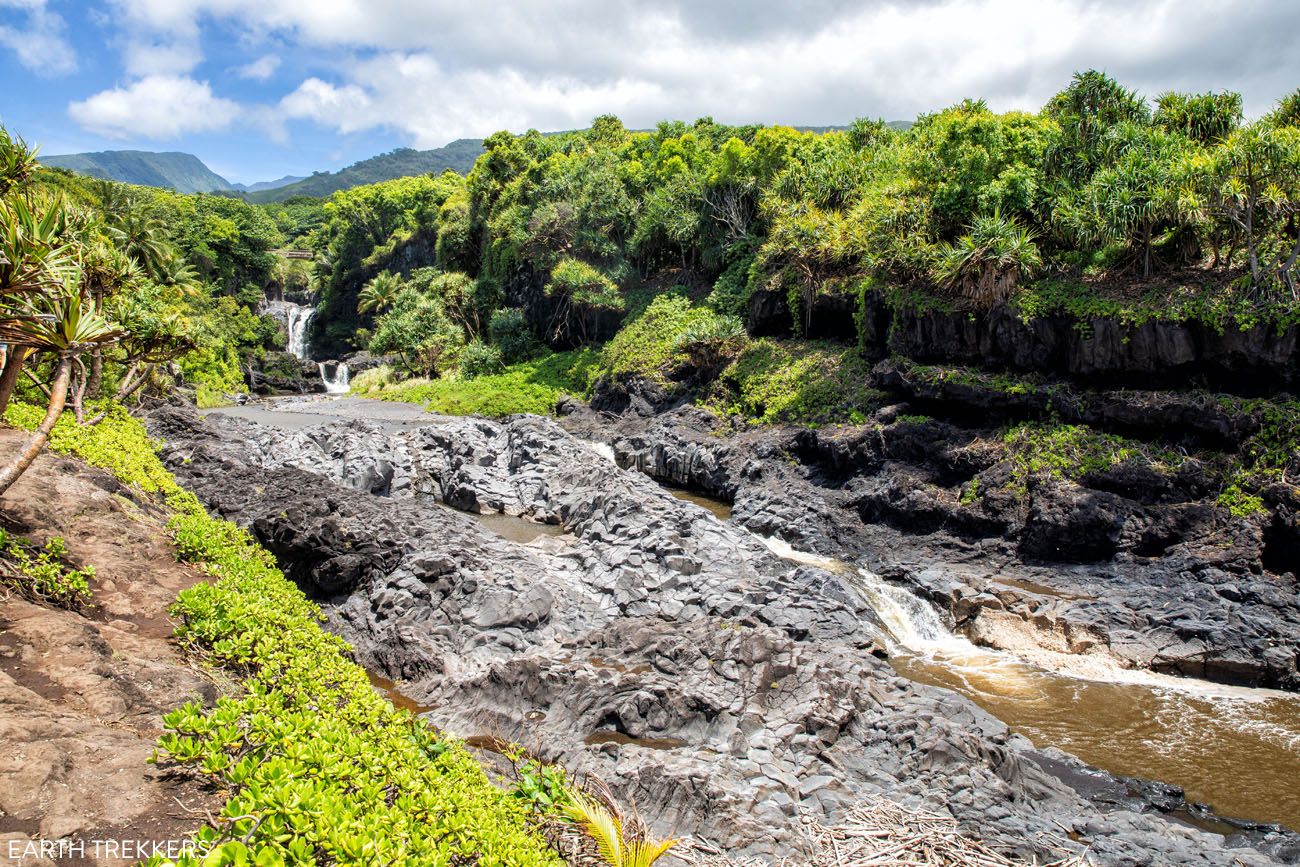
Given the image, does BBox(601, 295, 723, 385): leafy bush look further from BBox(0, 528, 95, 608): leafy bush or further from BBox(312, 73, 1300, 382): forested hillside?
BBox(0, 528, 95, 608): leafy bush

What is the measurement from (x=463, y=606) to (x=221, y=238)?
51.9 m

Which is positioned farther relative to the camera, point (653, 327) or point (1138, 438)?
point (653, 327)

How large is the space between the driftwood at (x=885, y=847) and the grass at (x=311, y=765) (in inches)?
89.4

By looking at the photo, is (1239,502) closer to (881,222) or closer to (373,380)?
(881,222)

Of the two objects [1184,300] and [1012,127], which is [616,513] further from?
[1012,127]

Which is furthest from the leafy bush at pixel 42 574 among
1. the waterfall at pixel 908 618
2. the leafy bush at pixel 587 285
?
the leafy bush at pixel 587 285

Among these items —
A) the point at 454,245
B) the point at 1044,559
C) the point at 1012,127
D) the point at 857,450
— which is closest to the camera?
the point at 1044,559

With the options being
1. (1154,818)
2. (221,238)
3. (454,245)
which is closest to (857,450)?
(1154,818)

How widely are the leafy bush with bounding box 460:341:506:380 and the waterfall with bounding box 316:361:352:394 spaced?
9.30 m

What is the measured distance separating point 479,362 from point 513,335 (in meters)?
2.81

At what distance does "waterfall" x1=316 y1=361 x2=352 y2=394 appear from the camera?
47.0m

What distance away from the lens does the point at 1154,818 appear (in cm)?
880

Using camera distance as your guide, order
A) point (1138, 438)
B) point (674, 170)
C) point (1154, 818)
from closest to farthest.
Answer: point (1154, 818) → point (1138, 438) → point (674, 170)

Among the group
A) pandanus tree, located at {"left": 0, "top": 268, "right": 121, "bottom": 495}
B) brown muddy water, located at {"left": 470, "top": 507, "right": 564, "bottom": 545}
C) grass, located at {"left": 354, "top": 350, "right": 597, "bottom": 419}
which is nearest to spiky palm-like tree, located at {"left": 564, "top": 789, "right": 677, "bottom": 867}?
pandanus tree, located at {"left": 0, "top": 268, "right": 121, "bottom": 495}
